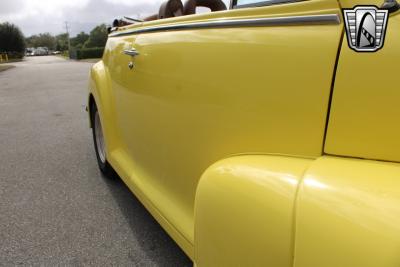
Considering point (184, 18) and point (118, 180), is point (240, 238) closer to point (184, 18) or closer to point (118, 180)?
point (184, 18)

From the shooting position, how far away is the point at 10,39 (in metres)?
54.4

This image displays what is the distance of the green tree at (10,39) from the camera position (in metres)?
53.9

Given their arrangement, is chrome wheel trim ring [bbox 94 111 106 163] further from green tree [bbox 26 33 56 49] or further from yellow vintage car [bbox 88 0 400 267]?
green tree [bbox 26 33 56 49]

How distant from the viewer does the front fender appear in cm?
115

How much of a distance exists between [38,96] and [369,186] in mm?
10087

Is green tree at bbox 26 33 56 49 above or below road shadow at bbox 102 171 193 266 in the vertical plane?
below

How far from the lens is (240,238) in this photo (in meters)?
1.27

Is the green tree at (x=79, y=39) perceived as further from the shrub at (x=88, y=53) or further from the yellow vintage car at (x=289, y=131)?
the yellow vintage car at (x=289, y=131)

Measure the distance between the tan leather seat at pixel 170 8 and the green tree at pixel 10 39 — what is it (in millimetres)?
58335

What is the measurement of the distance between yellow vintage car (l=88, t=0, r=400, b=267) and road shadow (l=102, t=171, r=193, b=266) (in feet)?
1.62

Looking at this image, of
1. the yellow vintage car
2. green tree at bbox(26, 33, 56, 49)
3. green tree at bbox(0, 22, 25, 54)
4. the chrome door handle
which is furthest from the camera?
green tree at bbox(26, 33, 56, 49)

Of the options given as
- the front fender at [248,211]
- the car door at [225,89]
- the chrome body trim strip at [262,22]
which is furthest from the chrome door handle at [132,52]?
the front fender at [248,211]

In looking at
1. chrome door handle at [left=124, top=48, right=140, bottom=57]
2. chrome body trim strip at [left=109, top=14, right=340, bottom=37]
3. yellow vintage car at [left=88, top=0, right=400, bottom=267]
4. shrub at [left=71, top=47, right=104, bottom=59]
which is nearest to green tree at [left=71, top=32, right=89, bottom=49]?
shrub at [left=71, top=47, right=104, bottom=59]

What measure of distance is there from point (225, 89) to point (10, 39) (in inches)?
2368
